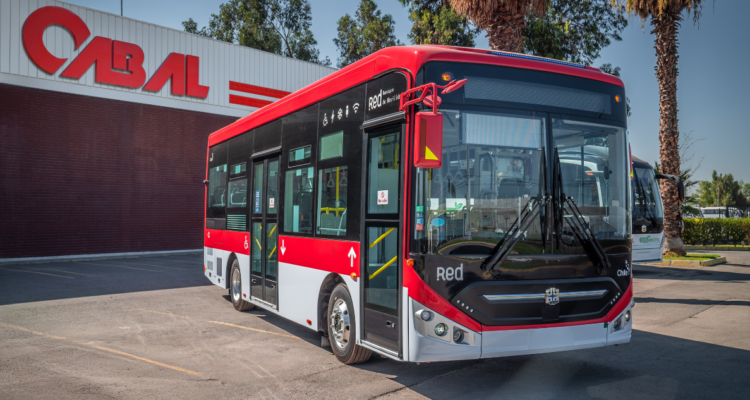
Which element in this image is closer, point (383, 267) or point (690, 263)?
point (383, 267)

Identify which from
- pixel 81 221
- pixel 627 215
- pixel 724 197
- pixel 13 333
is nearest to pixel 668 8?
pixel 627 215

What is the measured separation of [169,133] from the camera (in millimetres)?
23422

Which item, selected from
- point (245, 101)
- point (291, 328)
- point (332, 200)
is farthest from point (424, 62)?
point (245, 101)

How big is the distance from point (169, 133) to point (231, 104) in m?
3.16

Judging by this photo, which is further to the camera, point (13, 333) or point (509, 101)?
point (13, 333)

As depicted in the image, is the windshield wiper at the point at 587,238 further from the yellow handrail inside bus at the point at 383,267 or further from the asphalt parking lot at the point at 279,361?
the yellow handrail inside bus at the point at 383,267

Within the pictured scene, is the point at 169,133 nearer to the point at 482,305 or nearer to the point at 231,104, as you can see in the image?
the point at 231,104

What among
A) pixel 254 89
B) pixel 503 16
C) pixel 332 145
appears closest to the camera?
pixel 332 145

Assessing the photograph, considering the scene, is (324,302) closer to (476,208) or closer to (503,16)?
(476,208)

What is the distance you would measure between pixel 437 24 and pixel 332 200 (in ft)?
75.0

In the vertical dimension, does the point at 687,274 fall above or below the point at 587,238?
below

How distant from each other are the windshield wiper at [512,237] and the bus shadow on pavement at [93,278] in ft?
34.5

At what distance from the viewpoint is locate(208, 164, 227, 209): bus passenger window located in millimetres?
11258

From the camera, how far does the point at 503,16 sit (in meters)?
14.8
